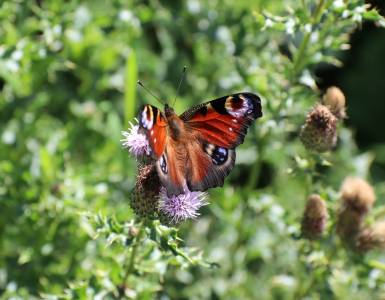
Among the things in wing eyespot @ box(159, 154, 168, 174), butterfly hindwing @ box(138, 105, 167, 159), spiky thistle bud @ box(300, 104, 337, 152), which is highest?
butterfly hindwing @ box(138, 105, 167, 159)

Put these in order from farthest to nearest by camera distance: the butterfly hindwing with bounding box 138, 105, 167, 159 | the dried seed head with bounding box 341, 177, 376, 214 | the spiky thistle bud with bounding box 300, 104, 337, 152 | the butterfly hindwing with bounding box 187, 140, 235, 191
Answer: the dried seed head with bounding box 341, 177, 376, 214 < the spiky thistle bud with bounding box 300, 104, 337, 152 < the butterfly hindwing with bounding box 187, 140, 235, 191 < the butterfly hindwing with bounding box 138, 105, 167, 159

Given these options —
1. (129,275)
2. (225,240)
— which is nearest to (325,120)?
(129,275)

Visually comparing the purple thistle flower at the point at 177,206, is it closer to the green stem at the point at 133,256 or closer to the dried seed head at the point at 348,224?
the green stem at the point at 133,256

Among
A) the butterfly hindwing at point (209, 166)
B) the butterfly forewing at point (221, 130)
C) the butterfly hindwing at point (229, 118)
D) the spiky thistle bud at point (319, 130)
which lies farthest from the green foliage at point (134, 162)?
the butterfly hindwing at point (229, 118)

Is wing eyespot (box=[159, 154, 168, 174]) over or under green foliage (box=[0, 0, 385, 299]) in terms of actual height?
over

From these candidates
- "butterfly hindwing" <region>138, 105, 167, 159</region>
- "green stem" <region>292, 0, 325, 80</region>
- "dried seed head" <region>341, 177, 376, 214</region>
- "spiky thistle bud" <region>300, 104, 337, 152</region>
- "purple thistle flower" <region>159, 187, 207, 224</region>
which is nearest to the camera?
"butterfly hindwing" <region>138, 105, 167, 159</region>

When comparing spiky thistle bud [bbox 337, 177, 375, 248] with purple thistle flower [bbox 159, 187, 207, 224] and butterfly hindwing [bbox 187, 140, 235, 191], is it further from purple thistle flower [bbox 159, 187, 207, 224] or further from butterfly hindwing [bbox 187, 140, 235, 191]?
purple thistle flower [bbox 159, 187, 207, 224]

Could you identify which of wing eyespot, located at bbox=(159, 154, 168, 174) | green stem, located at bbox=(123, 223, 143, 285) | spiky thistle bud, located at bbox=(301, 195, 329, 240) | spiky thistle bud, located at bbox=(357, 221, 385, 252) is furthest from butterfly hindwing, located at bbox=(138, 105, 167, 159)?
spiky thistle bud, located at bbox=(357, 221, 385, 252)

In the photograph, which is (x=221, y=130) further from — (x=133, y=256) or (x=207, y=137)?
(x=133, y=256)

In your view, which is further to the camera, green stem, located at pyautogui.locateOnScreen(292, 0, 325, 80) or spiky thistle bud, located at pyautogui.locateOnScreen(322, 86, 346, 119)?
green stem, located at pyautogui.locateOnScreen(292, 0, 325, 80)
